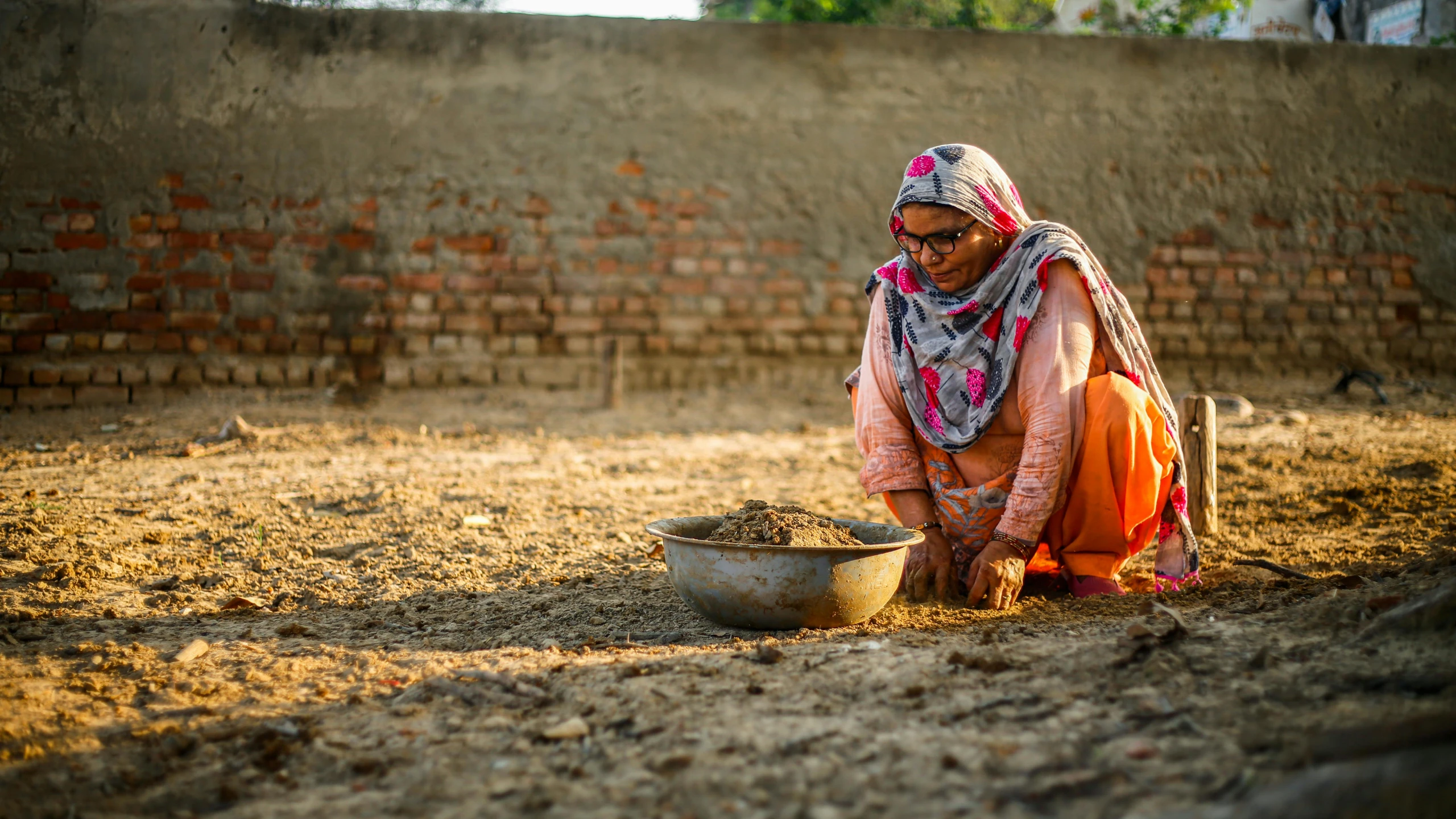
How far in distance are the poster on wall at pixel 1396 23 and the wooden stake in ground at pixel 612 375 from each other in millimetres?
8331

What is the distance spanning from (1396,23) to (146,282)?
37.9 feet

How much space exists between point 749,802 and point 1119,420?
1.45 m

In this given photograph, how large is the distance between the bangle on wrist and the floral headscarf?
26cm

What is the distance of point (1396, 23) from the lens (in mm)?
10016

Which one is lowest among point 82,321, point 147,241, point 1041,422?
point 1041,422

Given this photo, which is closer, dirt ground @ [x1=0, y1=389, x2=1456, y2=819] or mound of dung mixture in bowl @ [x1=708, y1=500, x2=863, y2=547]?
dirt ground @ [x1=0, y1=389, x2=1456, y2=819]

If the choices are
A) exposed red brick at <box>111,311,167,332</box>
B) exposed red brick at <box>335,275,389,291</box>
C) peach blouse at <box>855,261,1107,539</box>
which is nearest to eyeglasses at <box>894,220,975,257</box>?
peach blouse at <box>855,261,1107,539</box>

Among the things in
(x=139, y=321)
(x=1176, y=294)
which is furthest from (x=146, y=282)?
(x=1176, y=294)

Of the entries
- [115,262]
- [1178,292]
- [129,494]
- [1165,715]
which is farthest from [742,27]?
[1165,715]

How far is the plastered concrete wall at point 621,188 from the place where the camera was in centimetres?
562

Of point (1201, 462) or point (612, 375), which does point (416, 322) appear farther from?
point (1201, 462)

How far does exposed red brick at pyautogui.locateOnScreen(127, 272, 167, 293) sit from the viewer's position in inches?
222

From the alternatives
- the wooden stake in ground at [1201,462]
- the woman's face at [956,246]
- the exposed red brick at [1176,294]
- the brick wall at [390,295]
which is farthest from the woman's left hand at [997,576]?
the exposed red brick at [1176,294]

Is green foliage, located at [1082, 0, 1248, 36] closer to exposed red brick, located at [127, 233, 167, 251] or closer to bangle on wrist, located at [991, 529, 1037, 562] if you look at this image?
bangle on wrist, located at [991, 529, 1037, 562]
